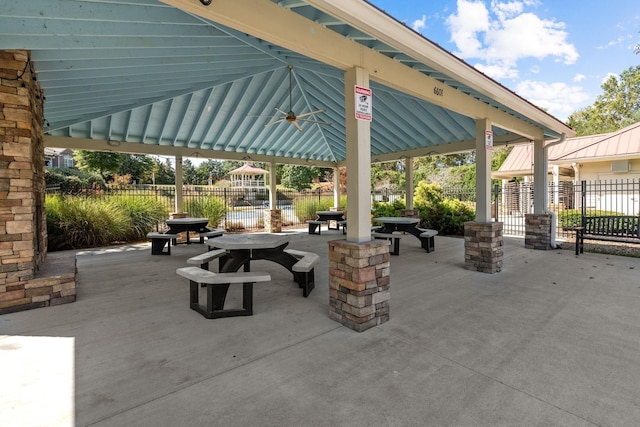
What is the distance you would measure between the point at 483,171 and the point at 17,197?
6.86 metres

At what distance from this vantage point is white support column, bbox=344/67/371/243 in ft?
10.9

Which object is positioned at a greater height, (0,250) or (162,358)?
(0,250)

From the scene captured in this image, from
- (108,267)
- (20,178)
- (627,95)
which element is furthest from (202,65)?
(627,95)

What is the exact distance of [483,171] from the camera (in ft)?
18.2

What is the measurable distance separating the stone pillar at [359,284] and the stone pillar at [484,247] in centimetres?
295

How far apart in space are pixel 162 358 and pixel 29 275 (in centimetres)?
253

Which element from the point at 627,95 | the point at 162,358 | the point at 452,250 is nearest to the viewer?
the point at 162,358

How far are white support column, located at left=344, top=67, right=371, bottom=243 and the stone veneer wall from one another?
12.4ft

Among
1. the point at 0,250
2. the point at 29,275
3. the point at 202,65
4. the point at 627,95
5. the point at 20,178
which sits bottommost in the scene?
the point at 29,275

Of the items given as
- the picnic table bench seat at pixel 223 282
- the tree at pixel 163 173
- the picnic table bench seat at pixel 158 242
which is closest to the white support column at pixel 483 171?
the picnic table bench seat at pixel 223 282

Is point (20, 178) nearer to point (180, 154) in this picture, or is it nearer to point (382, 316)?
point (382, 316)

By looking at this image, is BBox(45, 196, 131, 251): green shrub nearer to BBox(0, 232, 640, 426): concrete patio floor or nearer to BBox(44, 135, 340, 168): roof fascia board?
BBox(44, 135, 340, 168): roof fascia board

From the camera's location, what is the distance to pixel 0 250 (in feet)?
11.8

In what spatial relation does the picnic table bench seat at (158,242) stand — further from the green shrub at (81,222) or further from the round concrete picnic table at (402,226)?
the round concrete picnic table at (402,226)
